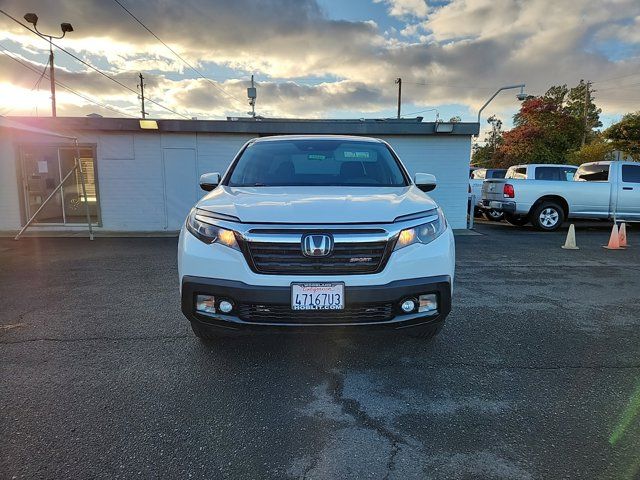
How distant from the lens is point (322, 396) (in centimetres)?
276

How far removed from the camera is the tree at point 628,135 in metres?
32.0

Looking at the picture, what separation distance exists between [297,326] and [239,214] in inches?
32.8

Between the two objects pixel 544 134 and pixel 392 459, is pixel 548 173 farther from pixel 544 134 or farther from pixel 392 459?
pixel 544 134

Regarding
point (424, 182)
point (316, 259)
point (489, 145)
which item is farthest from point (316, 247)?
point (489, 145)

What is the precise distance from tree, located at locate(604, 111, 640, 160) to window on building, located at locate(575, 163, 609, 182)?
25.8 metres

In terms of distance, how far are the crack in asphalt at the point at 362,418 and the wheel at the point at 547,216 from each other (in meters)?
10.4

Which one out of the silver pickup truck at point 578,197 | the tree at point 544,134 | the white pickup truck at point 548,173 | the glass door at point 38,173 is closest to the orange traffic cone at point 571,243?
the silver pickup truck at point 578,197

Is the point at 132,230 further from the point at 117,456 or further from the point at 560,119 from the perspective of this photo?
the point at 560,119

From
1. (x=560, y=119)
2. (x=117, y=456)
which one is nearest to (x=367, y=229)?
(x=117, y=456)

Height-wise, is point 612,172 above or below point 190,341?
above

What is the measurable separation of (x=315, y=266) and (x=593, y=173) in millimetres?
12174

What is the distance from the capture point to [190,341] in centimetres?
365

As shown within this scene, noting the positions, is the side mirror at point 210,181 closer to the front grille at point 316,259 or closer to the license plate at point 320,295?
the front grille at point 316,259

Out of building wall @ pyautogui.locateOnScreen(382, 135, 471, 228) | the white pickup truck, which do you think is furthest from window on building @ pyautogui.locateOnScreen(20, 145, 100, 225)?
the white pickup truck
